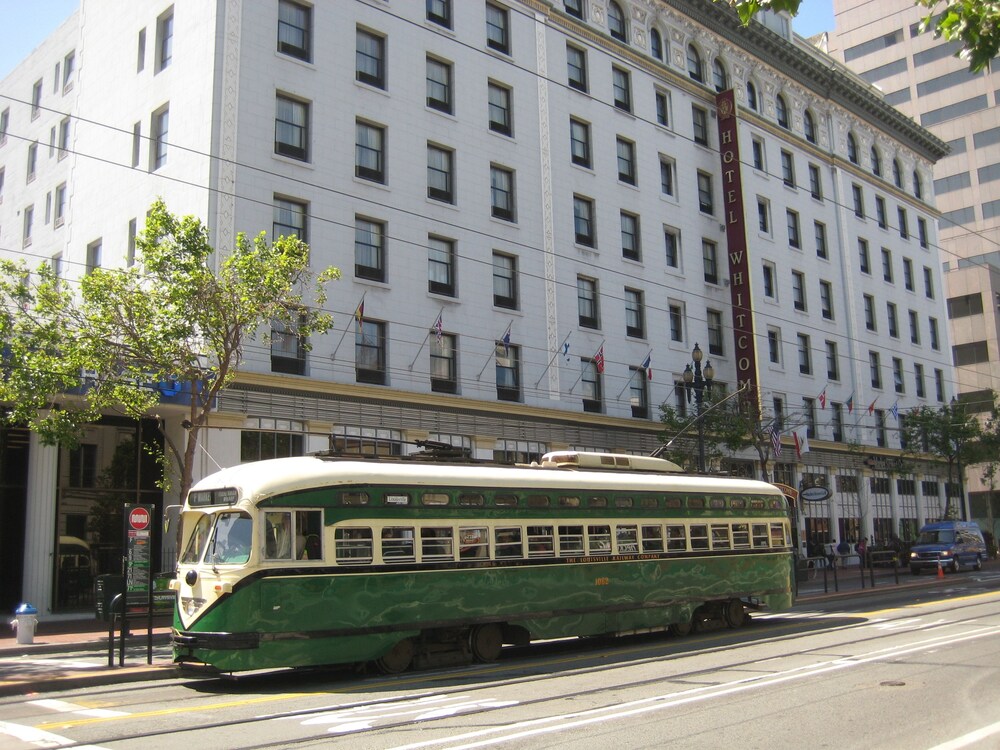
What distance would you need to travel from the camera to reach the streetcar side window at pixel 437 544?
14.9 m

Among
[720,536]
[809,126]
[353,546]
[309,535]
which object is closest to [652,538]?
[720,536]

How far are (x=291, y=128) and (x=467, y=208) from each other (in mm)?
6745

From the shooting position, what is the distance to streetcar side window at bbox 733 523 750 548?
2030 cm

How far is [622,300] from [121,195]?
18730 mm

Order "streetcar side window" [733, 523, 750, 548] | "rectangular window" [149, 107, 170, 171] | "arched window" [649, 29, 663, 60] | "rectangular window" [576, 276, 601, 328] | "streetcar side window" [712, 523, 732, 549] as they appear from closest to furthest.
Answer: "streetcar side window" [712, 523, 732, 549] < "streetcar side window" [733, 523, 750, 548] < "rectangular window" [149, 107, 170, 171] < "rectangular window" [576, 276, 601, 328] < "arched window" [649, 29, 663, 60]

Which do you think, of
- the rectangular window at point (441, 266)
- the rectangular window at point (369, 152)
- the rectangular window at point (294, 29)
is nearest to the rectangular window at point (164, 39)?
the rectangular window at point (294, 29)

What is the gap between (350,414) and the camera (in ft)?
93.2

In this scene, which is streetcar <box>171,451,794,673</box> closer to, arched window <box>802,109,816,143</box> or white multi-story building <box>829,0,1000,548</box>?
arched window <box>802,109,816,143</box>

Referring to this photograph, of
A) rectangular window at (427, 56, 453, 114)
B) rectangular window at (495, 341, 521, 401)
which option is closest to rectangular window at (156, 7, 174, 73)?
rectangular window at (427, 56, 453, 114)

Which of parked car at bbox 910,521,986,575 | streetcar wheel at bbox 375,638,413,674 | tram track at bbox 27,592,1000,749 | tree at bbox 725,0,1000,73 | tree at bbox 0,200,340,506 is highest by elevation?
tree at bbox 0,200,340,506

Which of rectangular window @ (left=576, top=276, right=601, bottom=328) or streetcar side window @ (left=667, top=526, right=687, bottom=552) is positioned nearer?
streetcar side window @ (left=667, top=526, right=687, bottom=552)

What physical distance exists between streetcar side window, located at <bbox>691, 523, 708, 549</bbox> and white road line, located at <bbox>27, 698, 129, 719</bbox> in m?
11.2

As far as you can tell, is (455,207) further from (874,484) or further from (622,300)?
(874,484)

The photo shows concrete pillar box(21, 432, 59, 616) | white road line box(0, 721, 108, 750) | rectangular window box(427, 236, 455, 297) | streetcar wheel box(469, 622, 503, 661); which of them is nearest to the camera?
white road line box(0, 721, 108, 750)
